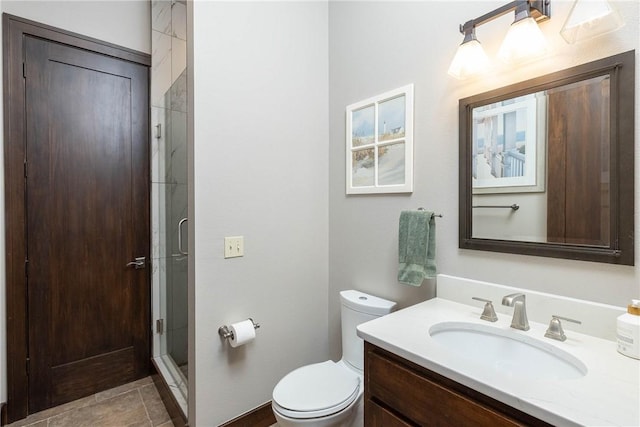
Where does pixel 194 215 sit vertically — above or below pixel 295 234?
above

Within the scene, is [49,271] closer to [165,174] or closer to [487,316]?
[165,174]

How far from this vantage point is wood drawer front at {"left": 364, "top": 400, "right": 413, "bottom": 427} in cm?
97

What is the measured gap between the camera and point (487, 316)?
1.16 m

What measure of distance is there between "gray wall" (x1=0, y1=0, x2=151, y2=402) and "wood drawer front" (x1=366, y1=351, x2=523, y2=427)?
7.08 ft

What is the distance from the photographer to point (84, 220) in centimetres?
200

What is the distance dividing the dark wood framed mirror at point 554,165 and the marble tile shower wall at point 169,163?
1.66 meters

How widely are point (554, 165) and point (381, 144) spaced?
2.59ft

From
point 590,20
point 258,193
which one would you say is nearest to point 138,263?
point 258,193

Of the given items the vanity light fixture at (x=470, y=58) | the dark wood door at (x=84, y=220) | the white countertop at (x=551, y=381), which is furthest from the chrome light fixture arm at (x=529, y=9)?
the dark wood door at (x=84, y=220)

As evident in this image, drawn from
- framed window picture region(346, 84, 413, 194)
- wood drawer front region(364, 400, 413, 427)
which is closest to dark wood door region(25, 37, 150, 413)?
framed window picture region(346, 84, 413, 194)

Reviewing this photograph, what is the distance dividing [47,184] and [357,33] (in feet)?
7.09

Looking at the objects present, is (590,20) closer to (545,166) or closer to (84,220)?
(545,166)

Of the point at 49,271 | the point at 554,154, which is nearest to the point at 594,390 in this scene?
the point at 554,154

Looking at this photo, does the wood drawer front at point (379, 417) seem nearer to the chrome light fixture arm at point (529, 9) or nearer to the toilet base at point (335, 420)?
the toilet base at point (335, 420)
